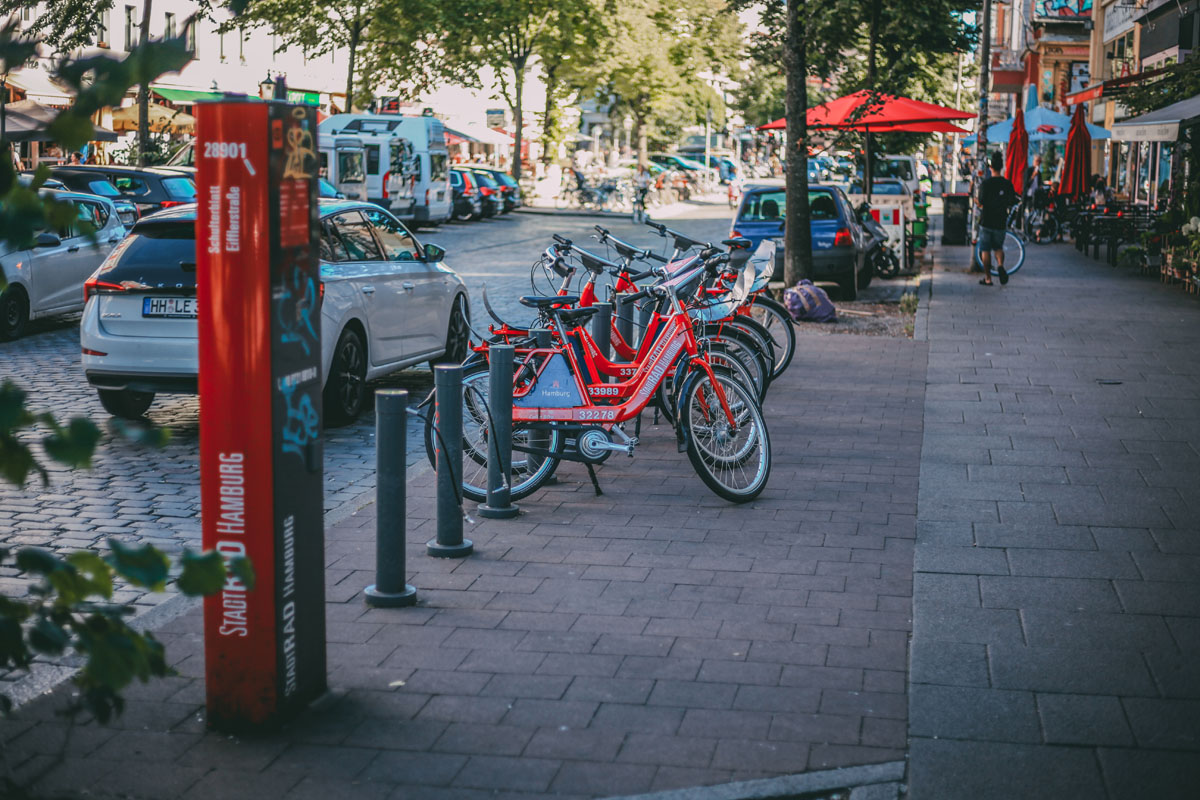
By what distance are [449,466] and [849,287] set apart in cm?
1321

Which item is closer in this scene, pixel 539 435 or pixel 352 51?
pixel 539 435

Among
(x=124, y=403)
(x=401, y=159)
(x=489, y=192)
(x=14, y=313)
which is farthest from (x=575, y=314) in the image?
(x=489, y=192)

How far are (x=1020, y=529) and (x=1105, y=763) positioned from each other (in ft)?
9.39

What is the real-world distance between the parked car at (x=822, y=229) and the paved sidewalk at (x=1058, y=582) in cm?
586

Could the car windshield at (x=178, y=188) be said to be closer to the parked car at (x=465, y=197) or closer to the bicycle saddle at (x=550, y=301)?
the bicycle saddle at (x=550, y=301)

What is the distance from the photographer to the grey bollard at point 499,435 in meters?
7.00

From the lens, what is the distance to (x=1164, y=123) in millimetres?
18234

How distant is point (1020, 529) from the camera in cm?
681

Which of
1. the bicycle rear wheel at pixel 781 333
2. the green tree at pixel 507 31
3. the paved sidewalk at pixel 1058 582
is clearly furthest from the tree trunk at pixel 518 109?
the paved sidewalk at pixel 1058 582

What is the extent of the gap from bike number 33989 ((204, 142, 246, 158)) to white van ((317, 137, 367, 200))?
31644 millimetres

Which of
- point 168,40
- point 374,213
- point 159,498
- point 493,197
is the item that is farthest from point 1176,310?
point 493,197

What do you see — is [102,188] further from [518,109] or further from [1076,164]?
[518,109]

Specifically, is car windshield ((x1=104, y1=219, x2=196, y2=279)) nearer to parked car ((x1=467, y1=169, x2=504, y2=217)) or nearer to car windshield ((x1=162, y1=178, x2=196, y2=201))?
car windshield ((x1=162, y1=178, x2=196, y2=201))

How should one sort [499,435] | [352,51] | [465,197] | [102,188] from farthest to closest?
1. [352,51]
2. [465,197]
3. [102,188]
4. [499,435]
